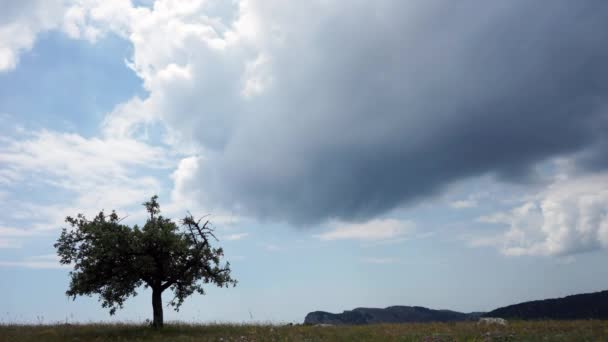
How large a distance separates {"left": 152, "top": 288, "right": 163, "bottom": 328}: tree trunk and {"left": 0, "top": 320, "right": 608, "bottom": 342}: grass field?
0.71 m

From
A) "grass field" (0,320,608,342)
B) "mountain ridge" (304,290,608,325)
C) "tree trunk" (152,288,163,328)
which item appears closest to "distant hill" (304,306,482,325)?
"mountain ridge" (304,290,608,325)

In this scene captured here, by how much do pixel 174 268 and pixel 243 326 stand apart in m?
6.35

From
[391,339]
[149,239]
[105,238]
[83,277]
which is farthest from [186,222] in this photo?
[391,339]

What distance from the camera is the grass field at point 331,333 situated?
58.7 ft

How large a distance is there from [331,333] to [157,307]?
512 inches

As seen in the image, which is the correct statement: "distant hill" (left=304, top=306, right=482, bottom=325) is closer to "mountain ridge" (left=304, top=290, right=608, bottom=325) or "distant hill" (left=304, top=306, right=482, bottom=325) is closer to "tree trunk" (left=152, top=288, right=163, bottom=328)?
"mountain ridge" (left=304, top=290, right=608, bottom=325)

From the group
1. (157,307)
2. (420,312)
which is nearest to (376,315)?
(420,312)

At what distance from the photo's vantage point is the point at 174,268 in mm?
28875

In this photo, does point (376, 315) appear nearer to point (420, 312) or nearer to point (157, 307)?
point (420, 312)

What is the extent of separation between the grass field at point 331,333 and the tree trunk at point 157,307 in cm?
71

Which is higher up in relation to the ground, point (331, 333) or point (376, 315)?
point (331, 333)

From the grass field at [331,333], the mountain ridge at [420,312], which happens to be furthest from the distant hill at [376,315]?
the grass field at [331,333]

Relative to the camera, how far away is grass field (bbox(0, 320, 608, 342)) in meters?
17.9

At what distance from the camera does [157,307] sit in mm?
28297
